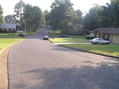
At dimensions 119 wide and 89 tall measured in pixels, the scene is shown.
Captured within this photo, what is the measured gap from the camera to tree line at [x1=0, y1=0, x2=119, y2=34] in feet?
237

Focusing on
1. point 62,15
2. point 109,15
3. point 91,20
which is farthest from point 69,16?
point 109,15

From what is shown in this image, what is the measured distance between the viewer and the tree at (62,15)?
89750 mm

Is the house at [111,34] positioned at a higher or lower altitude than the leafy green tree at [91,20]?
lower

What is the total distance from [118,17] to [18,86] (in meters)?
66.4

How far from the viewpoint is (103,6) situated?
245ft

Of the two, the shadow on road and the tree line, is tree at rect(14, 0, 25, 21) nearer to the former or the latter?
the tree line

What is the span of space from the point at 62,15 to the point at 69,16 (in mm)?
3217

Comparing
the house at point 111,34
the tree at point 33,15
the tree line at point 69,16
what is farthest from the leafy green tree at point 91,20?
the tree at point 33,15

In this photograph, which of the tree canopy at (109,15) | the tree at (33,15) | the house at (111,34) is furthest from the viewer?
the tree at (33,15)

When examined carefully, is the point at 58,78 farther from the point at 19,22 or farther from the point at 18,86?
the point at 19,22

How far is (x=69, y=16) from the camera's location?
9000 cm

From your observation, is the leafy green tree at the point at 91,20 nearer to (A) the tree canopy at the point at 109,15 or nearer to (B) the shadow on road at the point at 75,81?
(A) the tree canopy at the point at 109,15

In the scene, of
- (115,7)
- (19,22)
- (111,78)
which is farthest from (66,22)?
(111,78)

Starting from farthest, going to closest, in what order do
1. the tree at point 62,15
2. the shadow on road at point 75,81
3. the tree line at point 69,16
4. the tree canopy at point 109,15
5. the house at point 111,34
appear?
the tree at point 62,15, the tree line at point 69,16, the tree canopy at point 109,15, the house at point 111,34, the shadow on road at point 75,81
